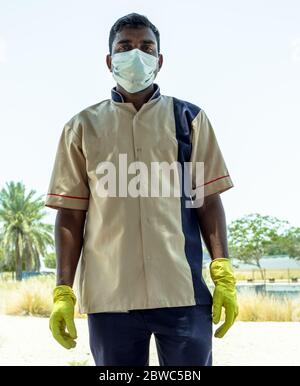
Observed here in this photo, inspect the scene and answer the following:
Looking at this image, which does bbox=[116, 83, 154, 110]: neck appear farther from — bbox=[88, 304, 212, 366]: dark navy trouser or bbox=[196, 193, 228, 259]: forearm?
bbox=[88, 304, 212, 366]: dark navy trouser

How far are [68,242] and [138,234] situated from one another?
0.20 m

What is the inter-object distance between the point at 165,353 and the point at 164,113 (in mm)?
636

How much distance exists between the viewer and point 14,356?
16.7ft

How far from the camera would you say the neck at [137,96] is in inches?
62.5

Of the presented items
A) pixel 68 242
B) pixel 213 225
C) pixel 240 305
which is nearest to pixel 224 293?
pixel 213 225

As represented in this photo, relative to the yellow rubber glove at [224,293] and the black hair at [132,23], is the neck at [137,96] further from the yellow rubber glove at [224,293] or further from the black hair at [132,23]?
the yellow rubber glove at [224,293]

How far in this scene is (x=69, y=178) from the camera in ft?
4.87

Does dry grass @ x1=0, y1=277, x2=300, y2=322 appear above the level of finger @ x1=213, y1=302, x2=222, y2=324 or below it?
below

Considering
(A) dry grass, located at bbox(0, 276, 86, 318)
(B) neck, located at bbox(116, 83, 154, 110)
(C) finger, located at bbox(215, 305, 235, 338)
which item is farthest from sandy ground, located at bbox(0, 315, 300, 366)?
(B) neck, located at bbox(116, 83, 154, 110)

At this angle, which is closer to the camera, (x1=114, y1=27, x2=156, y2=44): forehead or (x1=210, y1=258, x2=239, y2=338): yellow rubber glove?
(x1=210, y1=258, x2=239, y2=338): yellow rubber glove

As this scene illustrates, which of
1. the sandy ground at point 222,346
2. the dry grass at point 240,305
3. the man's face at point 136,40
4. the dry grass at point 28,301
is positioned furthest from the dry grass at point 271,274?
the man's face at point 136,40

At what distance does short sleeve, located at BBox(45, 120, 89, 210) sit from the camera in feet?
4.83

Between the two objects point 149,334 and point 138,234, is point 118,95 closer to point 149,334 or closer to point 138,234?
point 138,234
